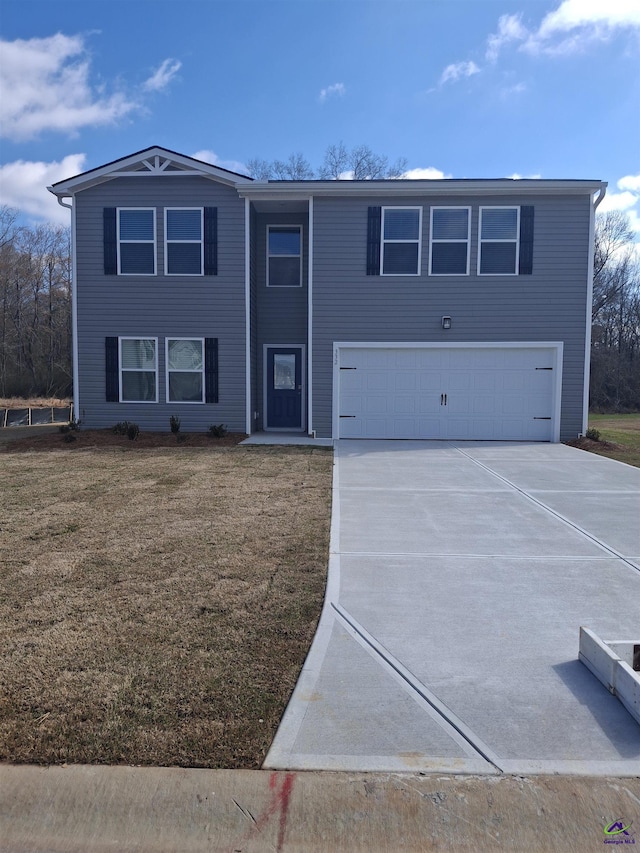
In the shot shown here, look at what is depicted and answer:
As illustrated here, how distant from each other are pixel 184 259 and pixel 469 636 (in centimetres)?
1138

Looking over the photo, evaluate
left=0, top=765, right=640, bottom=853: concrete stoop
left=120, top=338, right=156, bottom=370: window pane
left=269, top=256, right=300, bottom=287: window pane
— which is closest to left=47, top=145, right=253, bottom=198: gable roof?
left=269, top=256, right=300, bottom=287: window pane

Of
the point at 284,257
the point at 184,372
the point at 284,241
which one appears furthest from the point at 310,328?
the point at 184,372

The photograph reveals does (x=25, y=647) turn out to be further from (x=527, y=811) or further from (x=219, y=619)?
(x=527, y=811)

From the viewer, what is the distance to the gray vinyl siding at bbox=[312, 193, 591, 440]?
12672mm

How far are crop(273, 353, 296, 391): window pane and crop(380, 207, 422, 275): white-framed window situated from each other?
3.16 m

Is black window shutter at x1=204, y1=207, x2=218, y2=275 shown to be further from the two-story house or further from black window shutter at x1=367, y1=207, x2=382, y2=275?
black window shutter at x1=367, y1=207, x2=382, y2=275

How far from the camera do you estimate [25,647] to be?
329cm

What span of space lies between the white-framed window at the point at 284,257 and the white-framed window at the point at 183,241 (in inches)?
70.9

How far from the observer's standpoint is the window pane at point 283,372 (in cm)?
1438

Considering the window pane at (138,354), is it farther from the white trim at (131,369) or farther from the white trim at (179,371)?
the white trim at (179,371)

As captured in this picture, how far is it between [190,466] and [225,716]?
7128 mm

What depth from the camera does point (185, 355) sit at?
13.3 meters

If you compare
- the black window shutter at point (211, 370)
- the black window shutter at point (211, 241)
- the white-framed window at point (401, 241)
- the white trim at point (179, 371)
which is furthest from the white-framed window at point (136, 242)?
the white-framed window at point (401, 241)

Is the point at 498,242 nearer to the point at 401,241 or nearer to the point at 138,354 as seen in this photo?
the point at 401,241
